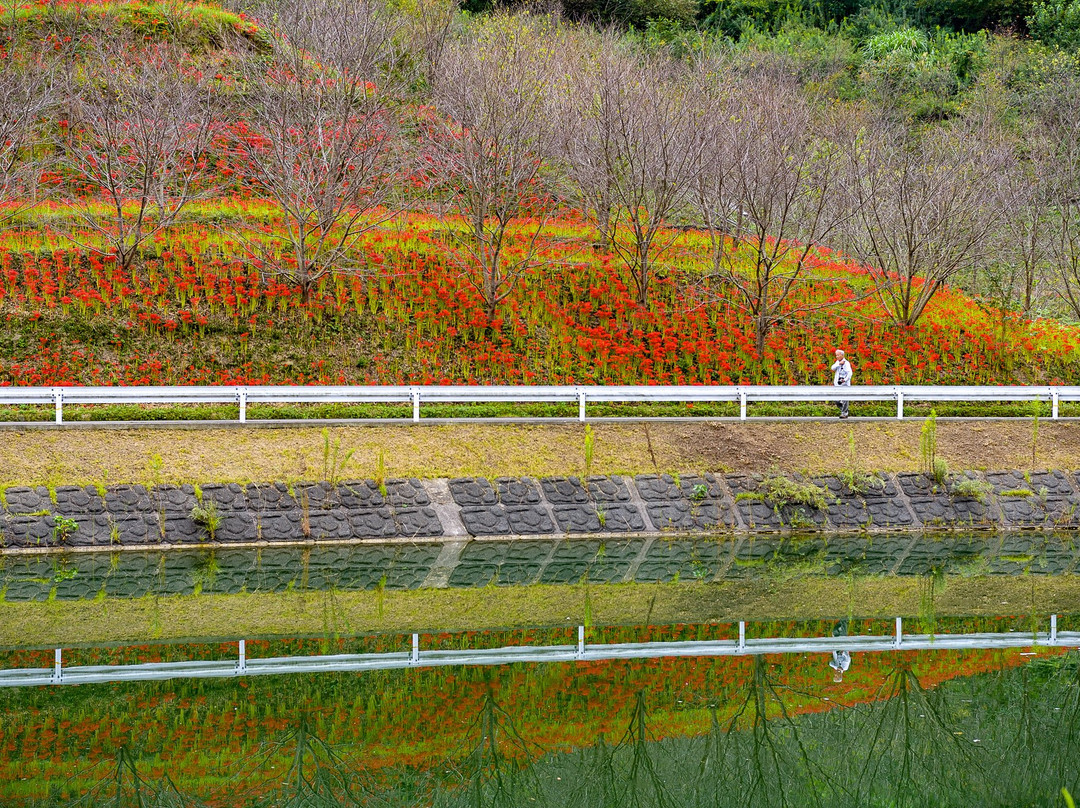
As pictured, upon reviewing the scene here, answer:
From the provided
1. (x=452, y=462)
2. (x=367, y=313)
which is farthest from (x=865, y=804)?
(x=367, y=313)

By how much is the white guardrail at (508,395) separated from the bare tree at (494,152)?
613 cm

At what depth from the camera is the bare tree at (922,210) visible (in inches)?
1083

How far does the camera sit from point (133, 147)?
1053 inches

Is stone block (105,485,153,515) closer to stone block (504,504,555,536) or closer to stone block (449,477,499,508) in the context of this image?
stone block (449,477,499,508)

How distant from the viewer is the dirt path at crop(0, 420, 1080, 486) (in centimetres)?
1866

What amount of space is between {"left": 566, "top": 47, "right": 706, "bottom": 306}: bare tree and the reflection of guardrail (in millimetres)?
15891

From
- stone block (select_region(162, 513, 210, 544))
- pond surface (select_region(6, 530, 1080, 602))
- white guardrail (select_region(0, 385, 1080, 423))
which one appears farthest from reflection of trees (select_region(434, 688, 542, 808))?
white guardrail (select_region(0, 385, 1080, 423))

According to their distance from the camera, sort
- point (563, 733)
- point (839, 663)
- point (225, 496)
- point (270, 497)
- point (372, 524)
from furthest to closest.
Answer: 1. point (372, 524)
2. point (270, 497)
3. point (225, 496)
4. point (839, 663)
5. point (563, 733)

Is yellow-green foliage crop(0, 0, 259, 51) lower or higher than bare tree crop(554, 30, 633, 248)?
higher

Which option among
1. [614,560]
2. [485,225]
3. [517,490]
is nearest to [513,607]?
[614,560]

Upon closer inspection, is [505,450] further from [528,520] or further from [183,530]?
[183,530]

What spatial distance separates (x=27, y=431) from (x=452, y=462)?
24.3ft

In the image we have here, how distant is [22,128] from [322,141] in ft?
23.5

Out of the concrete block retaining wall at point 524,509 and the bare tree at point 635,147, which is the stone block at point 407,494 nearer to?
the concrete block retaining wall at point 524,509
